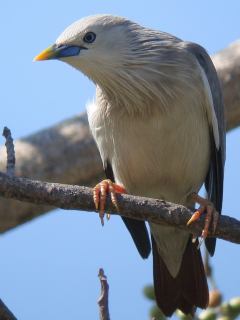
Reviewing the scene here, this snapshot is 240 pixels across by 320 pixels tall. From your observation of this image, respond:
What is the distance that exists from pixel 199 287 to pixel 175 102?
1.02 m

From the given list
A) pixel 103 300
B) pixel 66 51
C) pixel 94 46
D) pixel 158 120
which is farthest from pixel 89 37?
pixel 103 300

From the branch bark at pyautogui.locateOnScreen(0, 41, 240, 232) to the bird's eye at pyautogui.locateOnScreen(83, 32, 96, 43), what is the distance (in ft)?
3.09

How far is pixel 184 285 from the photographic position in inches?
178

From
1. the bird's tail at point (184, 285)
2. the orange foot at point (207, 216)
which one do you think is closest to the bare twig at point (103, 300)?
the orange foot at point (207, 216)

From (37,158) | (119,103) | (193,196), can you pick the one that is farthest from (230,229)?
(37,158)

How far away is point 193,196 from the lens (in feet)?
14.1

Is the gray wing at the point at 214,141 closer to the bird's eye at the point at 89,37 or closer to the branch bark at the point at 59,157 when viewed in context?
the bird's eye at the point at 89,37

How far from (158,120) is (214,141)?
40 cm

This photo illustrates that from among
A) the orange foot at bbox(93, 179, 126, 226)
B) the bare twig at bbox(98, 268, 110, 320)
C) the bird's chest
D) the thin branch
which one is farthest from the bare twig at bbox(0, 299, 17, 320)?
the bird's chest

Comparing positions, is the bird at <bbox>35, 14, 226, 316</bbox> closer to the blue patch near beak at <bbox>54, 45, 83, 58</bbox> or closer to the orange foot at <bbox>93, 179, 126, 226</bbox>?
the blue patch near beak at <bbox>54, 45, 83, 58</bbox>

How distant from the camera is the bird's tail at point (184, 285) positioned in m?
4.40

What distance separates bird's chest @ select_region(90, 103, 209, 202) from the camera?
416 centimetres

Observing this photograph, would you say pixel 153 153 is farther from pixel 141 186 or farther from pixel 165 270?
pixel 165 270

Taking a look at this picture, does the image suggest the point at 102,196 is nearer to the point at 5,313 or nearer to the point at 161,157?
the point at 161,157
